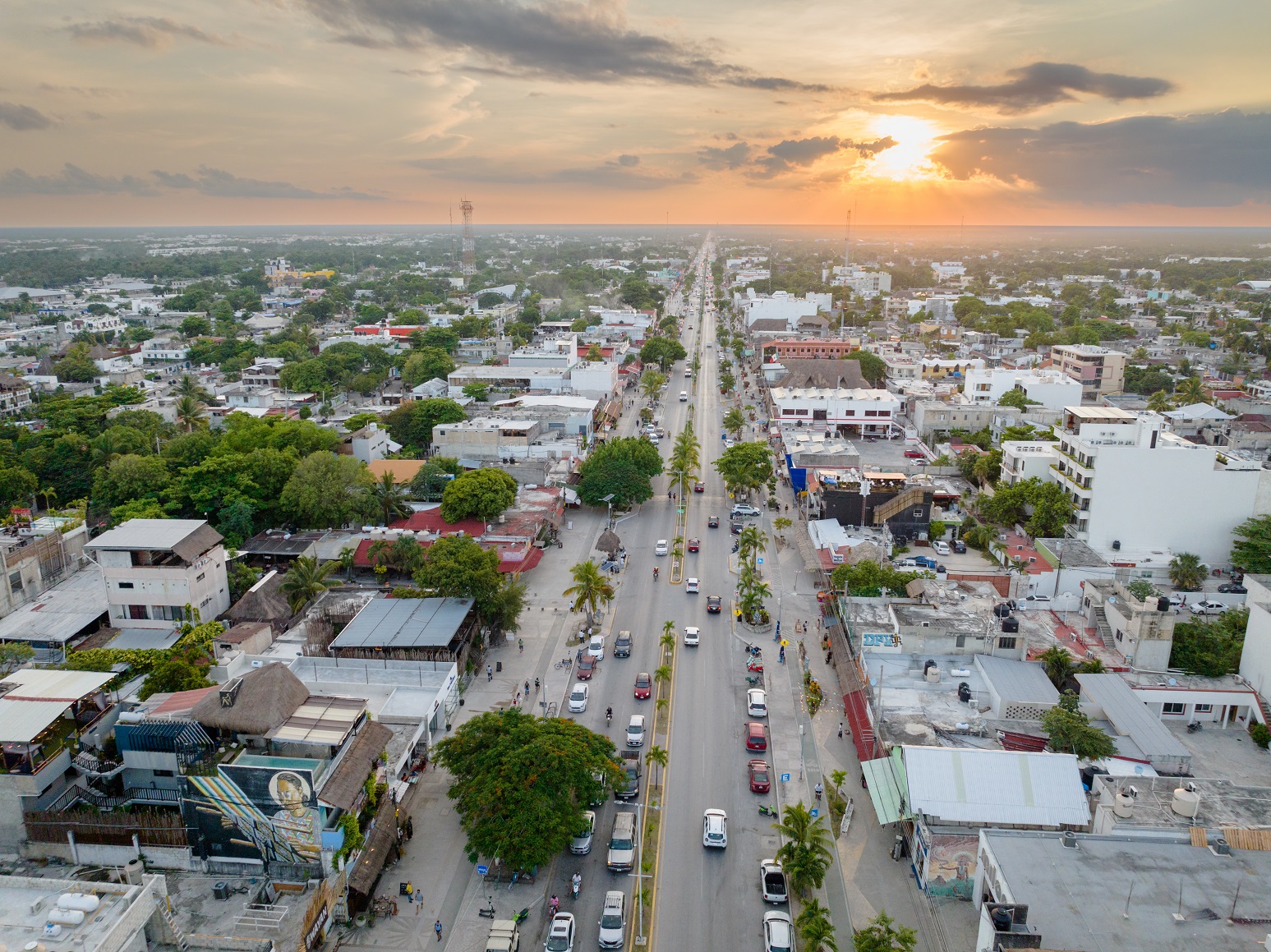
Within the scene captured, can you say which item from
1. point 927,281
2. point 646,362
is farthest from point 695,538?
point 927,281

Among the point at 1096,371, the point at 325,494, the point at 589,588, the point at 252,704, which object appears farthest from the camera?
the point at 1096,371

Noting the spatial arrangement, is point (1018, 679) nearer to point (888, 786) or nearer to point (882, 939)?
point (888, 786)

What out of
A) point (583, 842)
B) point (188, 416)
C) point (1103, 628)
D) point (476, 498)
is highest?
point (188, 416)

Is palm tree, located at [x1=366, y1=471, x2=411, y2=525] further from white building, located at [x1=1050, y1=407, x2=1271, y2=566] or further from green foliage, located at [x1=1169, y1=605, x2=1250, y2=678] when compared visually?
white building, located at [x1=1050, y1=407, x2=1271, y2=566]

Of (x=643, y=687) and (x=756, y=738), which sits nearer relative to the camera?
(x=756, y=738)

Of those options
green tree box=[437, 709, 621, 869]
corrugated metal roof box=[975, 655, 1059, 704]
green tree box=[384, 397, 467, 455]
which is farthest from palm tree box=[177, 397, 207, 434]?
corrugated metal roof box=[975, 655, 1059, 704]

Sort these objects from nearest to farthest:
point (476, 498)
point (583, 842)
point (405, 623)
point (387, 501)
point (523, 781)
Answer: point (523, 781), point (583, 842), point (405, 623), point (476, 498), point (387, 501)

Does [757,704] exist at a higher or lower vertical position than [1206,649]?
lower

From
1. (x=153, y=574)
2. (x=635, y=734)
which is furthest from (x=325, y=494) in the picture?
(x=635, y=734)
